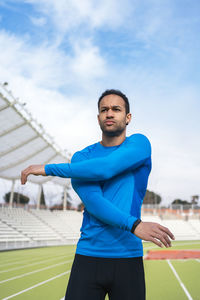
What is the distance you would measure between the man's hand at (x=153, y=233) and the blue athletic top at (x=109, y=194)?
0.07 m

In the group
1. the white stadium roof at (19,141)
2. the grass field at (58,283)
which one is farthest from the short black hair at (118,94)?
the white stadium roof at (19,141)

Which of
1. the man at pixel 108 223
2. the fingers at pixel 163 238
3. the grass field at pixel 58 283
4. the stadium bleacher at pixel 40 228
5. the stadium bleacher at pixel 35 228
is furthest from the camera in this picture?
the stadium bleacher at pixel 40 228

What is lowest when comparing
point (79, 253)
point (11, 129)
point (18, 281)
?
point (18, 281)

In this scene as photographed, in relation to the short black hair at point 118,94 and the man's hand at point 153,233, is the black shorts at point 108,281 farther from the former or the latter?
the short black hair at point 118,94

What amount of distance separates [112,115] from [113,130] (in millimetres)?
92

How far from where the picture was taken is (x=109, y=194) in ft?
5.35

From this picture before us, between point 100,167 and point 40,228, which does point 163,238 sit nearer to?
point 100,167

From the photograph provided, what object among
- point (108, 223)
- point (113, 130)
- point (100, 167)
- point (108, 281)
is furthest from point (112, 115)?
point (108, 281)

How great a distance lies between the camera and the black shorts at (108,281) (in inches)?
61.3

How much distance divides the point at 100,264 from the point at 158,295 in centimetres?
584

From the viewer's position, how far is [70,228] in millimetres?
28766

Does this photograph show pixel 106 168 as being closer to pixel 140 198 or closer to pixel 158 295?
pixel 140 198

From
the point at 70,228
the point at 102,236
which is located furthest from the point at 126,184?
the point at 70,228

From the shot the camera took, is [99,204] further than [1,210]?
No
